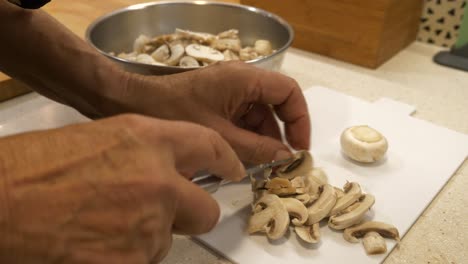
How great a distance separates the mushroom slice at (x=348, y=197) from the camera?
0.62 meters

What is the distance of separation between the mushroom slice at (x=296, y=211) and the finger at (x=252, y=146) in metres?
0.08

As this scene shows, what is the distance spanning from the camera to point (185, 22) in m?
1.06

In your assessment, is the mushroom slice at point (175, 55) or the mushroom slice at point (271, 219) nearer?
the mushroom slice at point (271, 219)

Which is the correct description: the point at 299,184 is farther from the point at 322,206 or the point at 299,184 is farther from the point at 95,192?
the point at 95,192

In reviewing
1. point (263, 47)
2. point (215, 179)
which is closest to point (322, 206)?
point (215, 179)

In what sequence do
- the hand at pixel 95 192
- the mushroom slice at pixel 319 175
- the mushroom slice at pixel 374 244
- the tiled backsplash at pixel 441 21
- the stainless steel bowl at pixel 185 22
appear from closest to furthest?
the hand at pixel 95 192, the mushroom slice at pixel 374 244, the mushroom slice at pixel 319 175, the stainless steel bowl at pixel 185 22, the tiled backsplash at pixel 441 21

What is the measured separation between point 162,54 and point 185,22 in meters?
0.18

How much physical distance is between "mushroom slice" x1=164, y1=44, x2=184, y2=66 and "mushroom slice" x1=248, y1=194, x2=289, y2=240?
0.38 metres

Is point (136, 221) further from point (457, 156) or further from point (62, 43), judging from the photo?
point (457, 156)

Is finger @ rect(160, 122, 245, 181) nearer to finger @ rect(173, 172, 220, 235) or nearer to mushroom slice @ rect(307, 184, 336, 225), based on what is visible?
finger @ rect(173, 172, 220, 235)

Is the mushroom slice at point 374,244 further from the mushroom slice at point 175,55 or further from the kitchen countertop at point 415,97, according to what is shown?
the mushroom slice at point 175,55

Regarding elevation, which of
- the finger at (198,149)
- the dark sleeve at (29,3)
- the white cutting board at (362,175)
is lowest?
the white cutting board at (362,175)

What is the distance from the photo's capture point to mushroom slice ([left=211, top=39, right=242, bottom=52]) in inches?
37.1

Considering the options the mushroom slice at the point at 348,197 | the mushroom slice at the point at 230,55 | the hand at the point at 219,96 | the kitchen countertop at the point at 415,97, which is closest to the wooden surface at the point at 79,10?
the kitchen countertop at the point at 415,97
